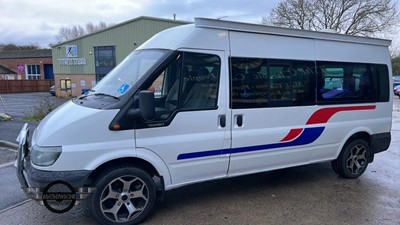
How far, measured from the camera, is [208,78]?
13.6 ft

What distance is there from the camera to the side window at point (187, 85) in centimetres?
392

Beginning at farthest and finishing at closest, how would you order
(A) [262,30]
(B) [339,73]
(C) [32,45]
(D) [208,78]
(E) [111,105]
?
(C) [32,45] → (B) [339,73] → (A) [262,30] → (D) [208,78] → (E) [111,105]

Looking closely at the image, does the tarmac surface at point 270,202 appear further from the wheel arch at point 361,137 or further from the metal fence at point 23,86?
the metal fence at point 23,86

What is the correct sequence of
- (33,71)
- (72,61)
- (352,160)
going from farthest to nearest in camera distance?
(33,71) → (72,61) → (352,160)

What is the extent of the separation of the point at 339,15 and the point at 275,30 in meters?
33.2

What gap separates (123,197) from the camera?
3.78 meters

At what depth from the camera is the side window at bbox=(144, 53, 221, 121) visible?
12.9ft

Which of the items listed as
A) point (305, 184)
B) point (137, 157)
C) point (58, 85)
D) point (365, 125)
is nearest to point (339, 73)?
point (365, 125)

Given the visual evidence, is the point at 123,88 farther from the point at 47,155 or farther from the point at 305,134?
the point at 305,134

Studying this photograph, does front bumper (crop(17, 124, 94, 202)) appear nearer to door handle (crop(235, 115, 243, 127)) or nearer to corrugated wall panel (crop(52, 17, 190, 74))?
door handle (crop(235, 115, 243, 127))

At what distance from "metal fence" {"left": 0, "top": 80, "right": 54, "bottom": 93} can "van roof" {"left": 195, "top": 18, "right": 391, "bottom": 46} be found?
134ft

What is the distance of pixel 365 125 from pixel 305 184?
1.49m

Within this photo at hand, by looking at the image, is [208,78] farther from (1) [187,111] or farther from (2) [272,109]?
(2) [272,109]

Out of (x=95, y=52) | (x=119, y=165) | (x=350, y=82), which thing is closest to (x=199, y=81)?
(x=119, y=165)
